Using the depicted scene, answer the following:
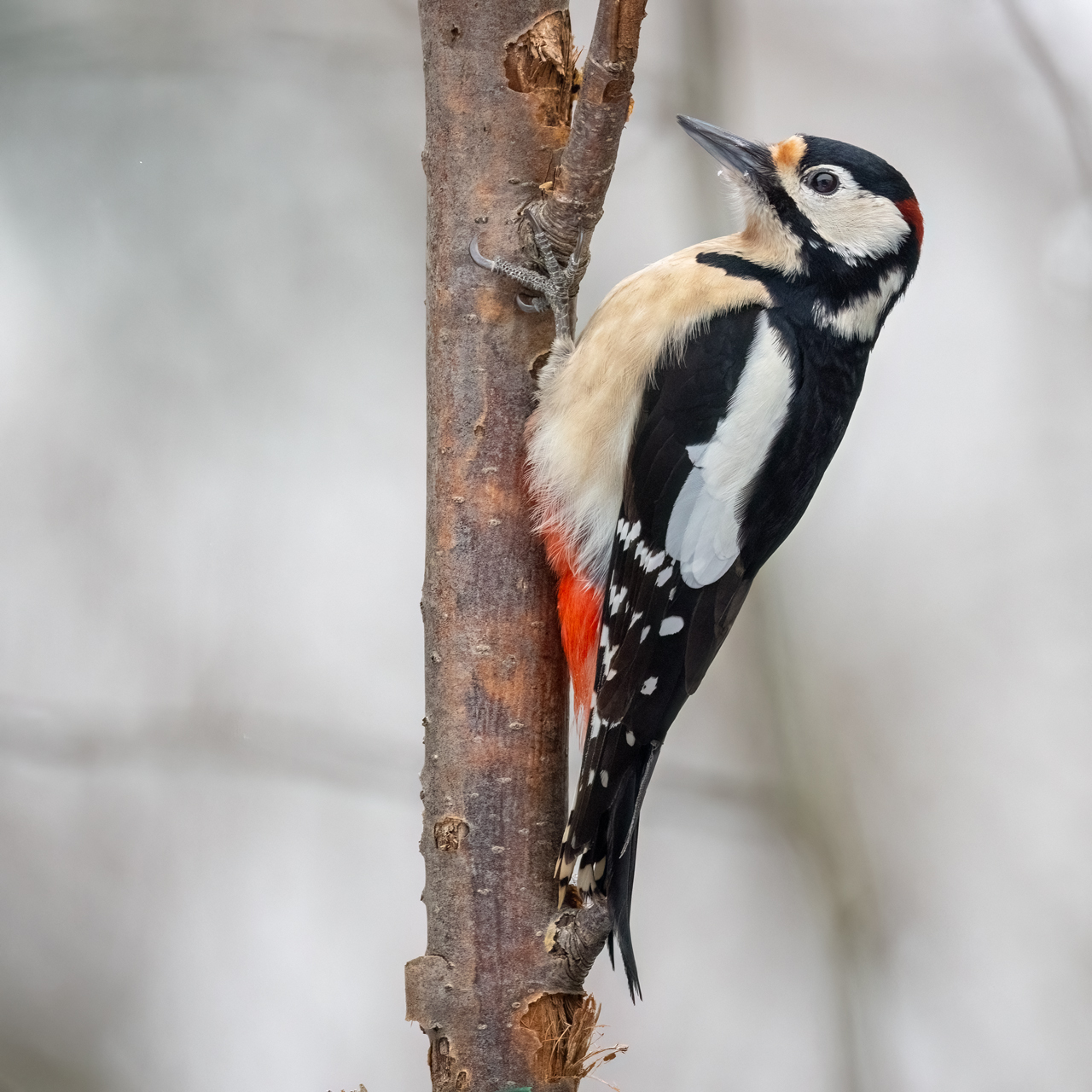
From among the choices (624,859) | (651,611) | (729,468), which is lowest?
(624,859)

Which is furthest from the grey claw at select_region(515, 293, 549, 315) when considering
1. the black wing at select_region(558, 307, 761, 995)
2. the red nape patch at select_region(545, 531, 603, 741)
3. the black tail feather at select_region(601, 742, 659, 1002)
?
the black tail feather at select_region(601, 742, 659, 1002)

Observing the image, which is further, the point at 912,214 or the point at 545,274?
the point at 912,214

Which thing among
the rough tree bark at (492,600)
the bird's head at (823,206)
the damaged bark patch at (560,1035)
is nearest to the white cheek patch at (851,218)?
the bird's head at (823,206)

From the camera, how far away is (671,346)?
1215 millimetres

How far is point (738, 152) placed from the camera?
4.29ft

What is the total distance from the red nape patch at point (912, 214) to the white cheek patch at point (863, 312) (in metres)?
0.05

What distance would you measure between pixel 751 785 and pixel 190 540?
42.4 inches

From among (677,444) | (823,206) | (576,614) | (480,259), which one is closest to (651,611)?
(576,614)

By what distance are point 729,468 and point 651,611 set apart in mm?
183

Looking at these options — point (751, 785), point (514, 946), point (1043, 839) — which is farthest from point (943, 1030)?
point (514, 946)

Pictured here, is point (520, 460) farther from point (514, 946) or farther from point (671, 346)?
point (514, 946)

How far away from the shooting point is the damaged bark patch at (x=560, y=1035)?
110cm

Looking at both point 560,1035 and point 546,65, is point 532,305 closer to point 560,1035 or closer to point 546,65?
point 546,65

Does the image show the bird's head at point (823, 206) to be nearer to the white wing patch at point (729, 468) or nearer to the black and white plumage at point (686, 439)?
the black and white plumage at point (686, 439)
